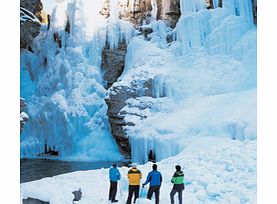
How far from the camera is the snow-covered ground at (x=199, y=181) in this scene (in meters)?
6.45

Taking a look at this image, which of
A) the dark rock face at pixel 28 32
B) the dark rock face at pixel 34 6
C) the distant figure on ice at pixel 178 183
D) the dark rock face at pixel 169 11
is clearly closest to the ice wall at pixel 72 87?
the dark rock face at pixel 34 6

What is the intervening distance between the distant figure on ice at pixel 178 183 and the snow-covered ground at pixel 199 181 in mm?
78

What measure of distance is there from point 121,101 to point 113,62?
1.60 meters

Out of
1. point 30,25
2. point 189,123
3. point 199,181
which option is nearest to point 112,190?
point 199,181

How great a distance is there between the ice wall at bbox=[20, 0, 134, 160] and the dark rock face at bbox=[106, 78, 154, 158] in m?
0.66

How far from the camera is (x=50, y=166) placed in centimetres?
957

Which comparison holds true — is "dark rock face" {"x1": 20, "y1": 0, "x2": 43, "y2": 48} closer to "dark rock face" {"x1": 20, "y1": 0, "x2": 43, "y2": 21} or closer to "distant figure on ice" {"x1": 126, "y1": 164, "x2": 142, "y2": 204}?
"dark rock face" {"x1": 20, "y1": 0, "x2": 43, "y2": 21}

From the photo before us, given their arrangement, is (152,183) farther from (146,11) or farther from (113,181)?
(146,11)

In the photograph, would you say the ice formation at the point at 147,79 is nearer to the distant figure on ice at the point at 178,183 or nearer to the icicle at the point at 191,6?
the icicle at the point at 191,6

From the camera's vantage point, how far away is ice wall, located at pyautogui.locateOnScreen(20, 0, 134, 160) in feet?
35.3

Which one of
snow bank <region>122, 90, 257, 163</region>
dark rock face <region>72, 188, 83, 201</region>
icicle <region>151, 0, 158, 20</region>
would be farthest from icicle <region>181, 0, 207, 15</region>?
dark rock face <region>72, 188, 83, 201</region>

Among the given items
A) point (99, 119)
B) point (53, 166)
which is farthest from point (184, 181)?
point (99, 119)
